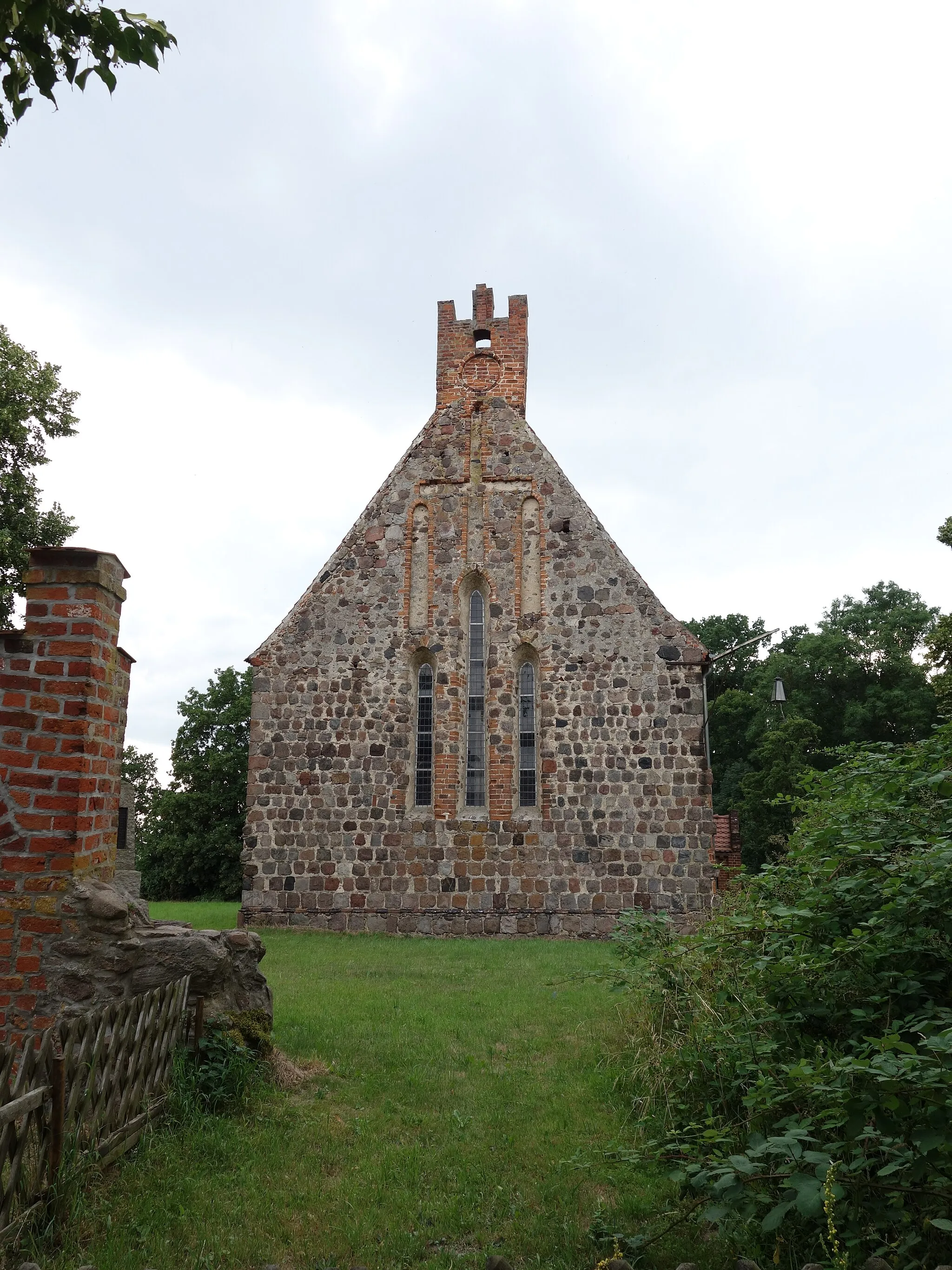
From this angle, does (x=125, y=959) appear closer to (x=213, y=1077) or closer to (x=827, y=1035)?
(x=213, y=1077)

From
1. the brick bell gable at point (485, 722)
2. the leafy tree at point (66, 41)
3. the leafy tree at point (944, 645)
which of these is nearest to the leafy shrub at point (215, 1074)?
the leafy tree at point (66, 41)

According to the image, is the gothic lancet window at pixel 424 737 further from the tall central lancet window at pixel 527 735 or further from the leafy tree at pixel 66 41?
the leafy tree at pixel 66 41

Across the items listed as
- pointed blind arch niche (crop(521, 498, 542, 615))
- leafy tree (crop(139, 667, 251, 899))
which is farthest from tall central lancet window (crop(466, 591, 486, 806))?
leafy tree (crop(139, 667, 251, 899))

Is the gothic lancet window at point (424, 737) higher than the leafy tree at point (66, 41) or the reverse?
the reverse

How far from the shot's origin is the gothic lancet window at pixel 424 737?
15.9 meters

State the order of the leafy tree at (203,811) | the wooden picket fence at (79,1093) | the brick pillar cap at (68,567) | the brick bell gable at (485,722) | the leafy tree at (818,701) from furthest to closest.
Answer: the leafy tree at (818,701) < the leafy tree at (203,811) < the brick bell gable at (485,722) < the brick pillar cap at (68,567) < the wooden picket fence at (79,1093)

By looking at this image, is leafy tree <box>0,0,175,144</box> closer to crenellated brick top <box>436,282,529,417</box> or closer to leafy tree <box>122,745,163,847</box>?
crenellated brick top <box>436,282,529,417</box>

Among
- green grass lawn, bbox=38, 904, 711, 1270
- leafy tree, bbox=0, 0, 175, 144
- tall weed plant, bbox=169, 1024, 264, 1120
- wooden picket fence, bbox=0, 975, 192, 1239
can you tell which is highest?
leafy tree, bbox=0, 0, 175, 144

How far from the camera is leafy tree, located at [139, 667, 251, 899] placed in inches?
1310

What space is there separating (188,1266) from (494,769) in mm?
12039

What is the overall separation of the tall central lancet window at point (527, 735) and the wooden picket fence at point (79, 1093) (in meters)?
10.7

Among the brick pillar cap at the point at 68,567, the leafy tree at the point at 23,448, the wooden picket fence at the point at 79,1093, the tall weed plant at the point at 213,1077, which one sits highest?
the leafy tree at the point at 23,448

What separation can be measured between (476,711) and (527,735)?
103 centimetres

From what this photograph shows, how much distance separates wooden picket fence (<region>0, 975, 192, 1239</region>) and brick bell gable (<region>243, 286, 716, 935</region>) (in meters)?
10.2
